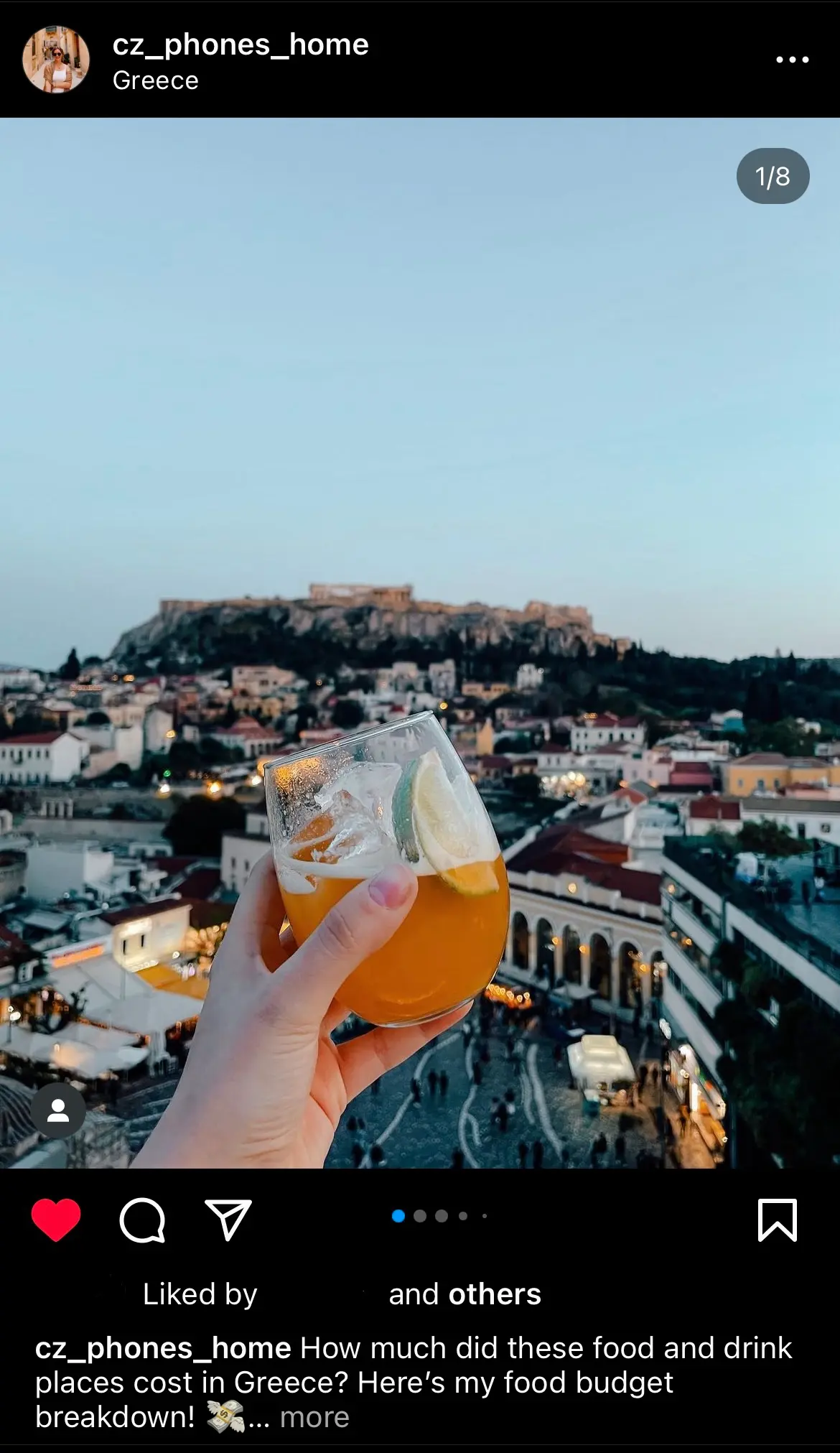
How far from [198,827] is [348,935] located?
11062mm

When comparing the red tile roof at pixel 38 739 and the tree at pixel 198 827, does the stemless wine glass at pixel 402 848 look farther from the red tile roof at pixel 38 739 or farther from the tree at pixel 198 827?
the tree at pixel 198 827

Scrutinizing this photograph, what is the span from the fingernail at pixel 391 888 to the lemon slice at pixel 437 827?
0.02m

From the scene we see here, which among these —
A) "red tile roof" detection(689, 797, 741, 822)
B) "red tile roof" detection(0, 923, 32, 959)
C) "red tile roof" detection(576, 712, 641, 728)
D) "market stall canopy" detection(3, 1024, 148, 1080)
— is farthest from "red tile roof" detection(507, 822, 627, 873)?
"red tile roof" detection(0, 923, 32, 959)

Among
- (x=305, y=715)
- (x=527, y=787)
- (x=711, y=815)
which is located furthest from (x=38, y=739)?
(x=711, y=815)

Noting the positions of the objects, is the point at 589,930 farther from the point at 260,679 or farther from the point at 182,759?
the point at 260,679

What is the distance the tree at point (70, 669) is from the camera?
10900 mm

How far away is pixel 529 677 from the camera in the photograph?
16516mm

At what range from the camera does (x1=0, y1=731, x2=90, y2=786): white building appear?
9.55m
